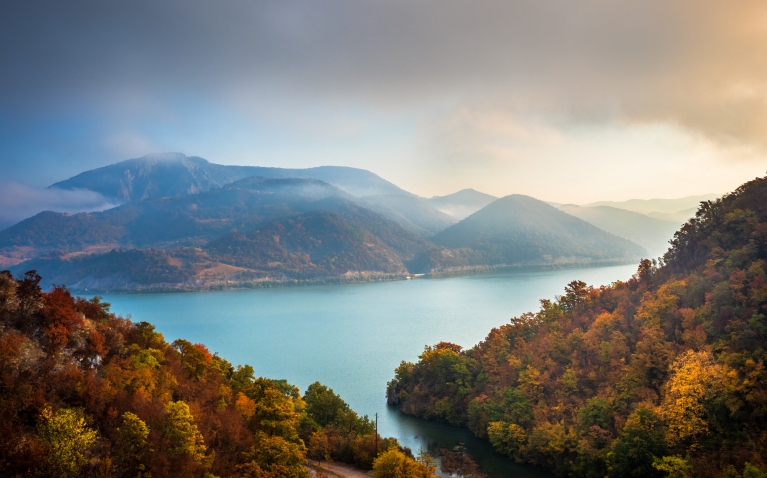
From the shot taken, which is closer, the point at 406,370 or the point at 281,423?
the point at 281,423

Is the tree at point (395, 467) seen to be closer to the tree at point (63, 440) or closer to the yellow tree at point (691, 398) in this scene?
the tree at point (63, 440)

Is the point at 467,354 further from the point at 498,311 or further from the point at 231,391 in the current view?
the point at 498,311

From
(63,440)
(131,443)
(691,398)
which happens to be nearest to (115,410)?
(131,443)

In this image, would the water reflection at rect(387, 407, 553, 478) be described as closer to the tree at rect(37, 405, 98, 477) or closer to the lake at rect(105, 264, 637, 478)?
the lake at rect(105, 264, 637, 478)

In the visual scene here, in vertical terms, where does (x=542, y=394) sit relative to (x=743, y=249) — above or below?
below

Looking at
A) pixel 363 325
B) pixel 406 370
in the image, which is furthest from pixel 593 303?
pixel 363 325

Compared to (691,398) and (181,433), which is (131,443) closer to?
(181,433)

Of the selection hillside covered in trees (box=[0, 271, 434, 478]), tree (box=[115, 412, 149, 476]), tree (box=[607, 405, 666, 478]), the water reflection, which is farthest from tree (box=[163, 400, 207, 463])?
tree (box=[607, 405, 666, 478])

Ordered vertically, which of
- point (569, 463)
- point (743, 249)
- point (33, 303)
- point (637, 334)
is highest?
point (743, 249)
